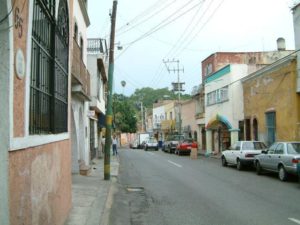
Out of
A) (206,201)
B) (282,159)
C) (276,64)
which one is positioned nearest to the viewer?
(206,201)

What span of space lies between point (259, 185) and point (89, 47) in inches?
680

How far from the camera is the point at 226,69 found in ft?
124

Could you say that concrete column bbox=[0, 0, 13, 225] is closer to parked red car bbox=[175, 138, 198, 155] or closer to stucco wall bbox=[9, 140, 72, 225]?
stucco wall bbox=[9, 140, 72, 225]

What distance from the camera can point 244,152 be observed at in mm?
23406

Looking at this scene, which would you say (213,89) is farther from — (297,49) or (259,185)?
(259,185)

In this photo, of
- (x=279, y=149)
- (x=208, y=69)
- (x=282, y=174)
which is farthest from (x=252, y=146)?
(x=208, y=69)

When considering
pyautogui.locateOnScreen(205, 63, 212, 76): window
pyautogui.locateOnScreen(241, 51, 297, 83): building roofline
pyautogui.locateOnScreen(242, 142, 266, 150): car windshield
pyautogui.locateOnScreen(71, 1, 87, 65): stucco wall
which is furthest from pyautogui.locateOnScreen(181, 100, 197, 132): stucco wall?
pyautogui.locateOnScreen(71, 1, 87, 65): stucco wall

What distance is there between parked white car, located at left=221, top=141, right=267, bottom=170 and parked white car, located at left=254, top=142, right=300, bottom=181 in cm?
289

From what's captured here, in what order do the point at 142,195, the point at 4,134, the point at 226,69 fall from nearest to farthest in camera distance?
the point at 4,134 < the point at 142,195 < the point at 226,69

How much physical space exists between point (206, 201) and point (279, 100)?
15.8m

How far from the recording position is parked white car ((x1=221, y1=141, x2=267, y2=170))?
23.2m

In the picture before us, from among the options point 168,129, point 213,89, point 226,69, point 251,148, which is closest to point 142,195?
point 251,148

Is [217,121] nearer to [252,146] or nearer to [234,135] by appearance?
[234,135]

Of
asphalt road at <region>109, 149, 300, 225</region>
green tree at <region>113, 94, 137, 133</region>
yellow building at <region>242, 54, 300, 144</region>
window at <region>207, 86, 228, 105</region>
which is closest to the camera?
asphalt road at <region>109, 149, 300, 225</region>
